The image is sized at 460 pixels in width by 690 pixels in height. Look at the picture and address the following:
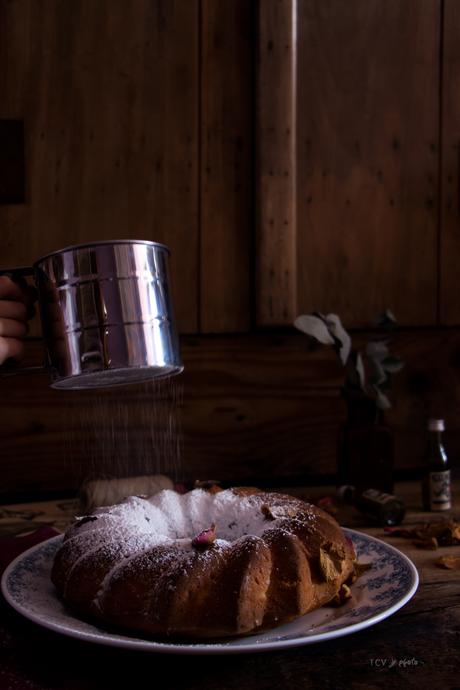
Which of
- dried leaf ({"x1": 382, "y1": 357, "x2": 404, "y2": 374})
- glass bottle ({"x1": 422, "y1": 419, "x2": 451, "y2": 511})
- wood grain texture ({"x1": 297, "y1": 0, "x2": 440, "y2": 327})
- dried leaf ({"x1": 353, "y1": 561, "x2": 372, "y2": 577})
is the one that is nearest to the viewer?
dried leaf ({"x1": 353, "y1": 561, "x2": 372, "y2": 577})

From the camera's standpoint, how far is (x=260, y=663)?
88cm

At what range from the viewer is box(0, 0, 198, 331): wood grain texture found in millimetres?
1872

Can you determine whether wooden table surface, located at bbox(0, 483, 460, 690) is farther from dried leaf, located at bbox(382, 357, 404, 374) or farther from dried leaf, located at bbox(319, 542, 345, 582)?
dried leaf, located at bbox(382, 357, 404, 374)

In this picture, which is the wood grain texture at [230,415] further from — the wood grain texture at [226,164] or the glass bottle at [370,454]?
the glass bottle at [370,454]

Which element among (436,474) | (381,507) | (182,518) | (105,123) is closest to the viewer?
(182,518)

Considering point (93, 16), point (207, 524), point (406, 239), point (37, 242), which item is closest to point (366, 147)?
point (406, 239)

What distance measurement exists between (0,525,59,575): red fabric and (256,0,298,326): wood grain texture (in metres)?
0.87

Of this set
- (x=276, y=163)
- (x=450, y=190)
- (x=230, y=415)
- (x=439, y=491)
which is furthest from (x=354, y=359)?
(x=450, y=190)

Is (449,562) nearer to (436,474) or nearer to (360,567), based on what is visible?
(360,567)

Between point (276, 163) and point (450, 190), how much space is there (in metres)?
0.55

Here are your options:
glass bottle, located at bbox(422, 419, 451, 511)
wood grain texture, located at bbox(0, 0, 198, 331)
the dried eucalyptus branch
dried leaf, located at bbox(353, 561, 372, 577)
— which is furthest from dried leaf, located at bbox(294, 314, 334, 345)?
dried leaf, located at bbox(353, 561, 372, 577)

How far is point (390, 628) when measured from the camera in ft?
3.19

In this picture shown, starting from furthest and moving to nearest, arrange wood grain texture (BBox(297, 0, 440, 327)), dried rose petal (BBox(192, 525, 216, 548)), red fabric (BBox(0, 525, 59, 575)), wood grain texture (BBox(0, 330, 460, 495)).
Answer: wood grain texture (BBox(297, 0, 440, 327)), wood grain texture (BBox(0, 330, 460, 495)), red fabric (BBox(0, 525, 59, 575)), dried rose petal (BBox(192, 525, 216, 548))

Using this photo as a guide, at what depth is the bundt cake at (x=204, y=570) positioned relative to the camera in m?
0.85
